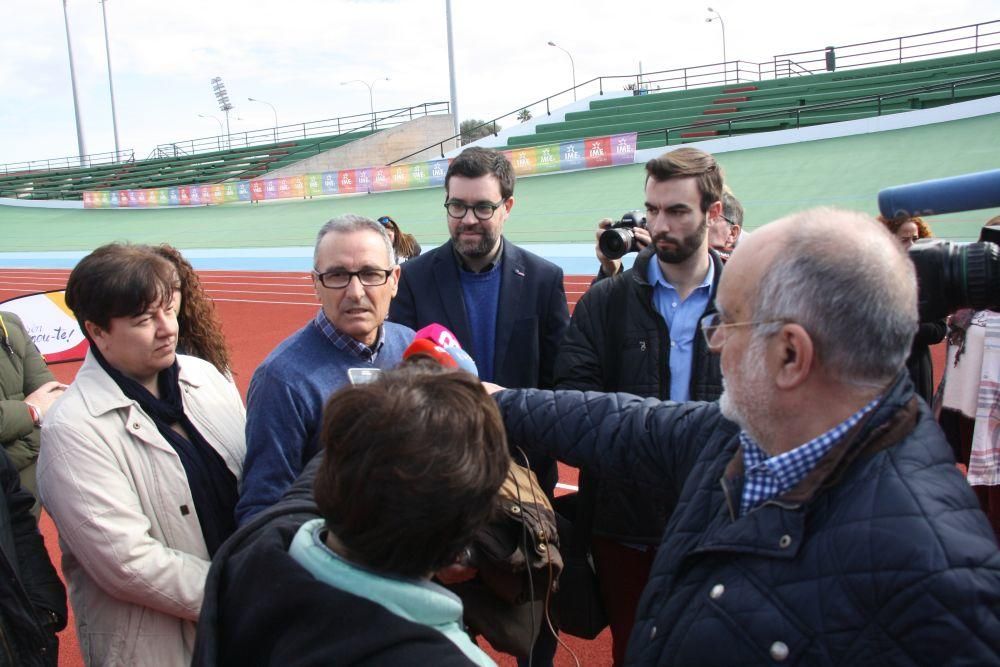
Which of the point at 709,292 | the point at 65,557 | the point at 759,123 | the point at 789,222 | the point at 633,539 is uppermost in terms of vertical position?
the point at 759,123

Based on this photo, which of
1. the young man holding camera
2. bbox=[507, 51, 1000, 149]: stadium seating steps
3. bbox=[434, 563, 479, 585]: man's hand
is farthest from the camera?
bbox=[507, 51, 1000, 149]: stadium seating steps

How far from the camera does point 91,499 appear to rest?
6.01 ft

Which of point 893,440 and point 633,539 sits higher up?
point 893,440

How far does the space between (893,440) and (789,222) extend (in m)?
0.37

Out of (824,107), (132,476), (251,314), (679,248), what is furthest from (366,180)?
(132,476)

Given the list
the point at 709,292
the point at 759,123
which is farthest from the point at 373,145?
the point at 709,292

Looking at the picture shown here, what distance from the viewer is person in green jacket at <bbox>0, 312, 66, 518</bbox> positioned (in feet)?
9.26

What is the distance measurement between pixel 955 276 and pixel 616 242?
1603 mm

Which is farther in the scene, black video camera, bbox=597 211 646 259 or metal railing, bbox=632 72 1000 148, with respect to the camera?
metal railing, bbox=632 72 1000 148

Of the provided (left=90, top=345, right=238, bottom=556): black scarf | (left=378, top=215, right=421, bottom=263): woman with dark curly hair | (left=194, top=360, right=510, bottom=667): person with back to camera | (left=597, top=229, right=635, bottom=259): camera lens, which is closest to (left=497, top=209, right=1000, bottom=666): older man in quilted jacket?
(left=194, top=360, right=510, bottom=667): person with back to camera

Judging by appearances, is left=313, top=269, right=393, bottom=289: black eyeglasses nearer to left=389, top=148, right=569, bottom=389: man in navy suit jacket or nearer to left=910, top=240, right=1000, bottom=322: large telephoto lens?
left=389, top=148, right=569, bottom=389: man in navy suit jacket

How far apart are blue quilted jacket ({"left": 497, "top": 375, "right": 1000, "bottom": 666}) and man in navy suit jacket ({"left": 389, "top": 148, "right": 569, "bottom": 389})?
4.96ft

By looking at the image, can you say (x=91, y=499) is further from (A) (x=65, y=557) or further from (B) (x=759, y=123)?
(B) (x=759, y=123)

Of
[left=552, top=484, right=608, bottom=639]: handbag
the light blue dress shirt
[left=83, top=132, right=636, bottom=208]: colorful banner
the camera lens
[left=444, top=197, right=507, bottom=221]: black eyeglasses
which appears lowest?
[left=552, top=484, right=608, bottom=639]: handbag
